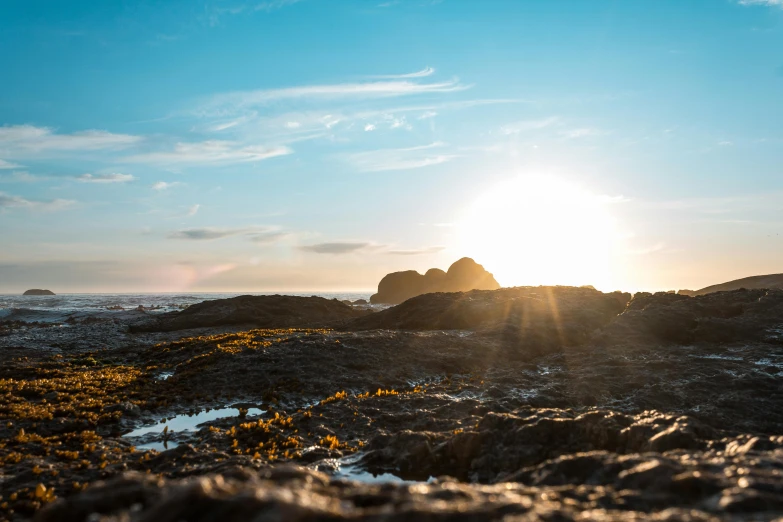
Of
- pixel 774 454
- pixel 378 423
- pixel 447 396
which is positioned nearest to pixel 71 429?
pixel 378 423

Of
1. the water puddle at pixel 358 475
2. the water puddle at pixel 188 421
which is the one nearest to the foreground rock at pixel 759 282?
the water puddle at pixel 188 421

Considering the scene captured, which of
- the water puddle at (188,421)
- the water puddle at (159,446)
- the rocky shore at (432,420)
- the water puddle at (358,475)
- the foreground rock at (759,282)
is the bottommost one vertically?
the water puddle at (188,421)

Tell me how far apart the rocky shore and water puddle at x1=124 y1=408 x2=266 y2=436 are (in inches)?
5.8

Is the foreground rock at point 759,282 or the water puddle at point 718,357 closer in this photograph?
the water puddle at point 718,357

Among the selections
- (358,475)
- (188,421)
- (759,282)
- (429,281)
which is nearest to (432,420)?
(358,475)

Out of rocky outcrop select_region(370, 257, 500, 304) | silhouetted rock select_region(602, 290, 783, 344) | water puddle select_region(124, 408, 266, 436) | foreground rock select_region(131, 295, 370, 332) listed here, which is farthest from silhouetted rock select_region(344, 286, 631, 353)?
rocky outcrop select_region(370, 257, 500, 304)

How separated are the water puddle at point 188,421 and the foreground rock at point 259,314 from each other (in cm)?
3458

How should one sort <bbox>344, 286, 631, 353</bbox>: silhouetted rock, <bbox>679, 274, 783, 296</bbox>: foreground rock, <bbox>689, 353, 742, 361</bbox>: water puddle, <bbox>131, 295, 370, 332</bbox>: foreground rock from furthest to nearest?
<bbox>679, 274, 783, 296</bbox>: foreground rock
<bbox>131, 295, 370, 332</bbox>: foreground rock
<bbox>344, 286, 631, 353</bbox>: silhouetted rock
<bbox>689, 353, 742, 361</bbox>: water puddle

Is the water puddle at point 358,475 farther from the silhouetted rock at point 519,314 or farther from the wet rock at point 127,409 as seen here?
the silhouetted rock at point 519,314

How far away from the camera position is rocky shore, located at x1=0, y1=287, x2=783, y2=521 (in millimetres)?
6336

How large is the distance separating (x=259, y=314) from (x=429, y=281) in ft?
333

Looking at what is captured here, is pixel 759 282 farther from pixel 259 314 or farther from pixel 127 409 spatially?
pixel 127 409

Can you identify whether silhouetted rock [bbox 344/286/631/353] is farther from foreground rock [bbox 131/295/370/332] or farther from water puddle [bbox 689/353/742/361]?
foreground rock [bbox 131/295/370/332]

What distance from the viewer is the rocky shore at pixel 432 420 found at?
6336 millimetres
